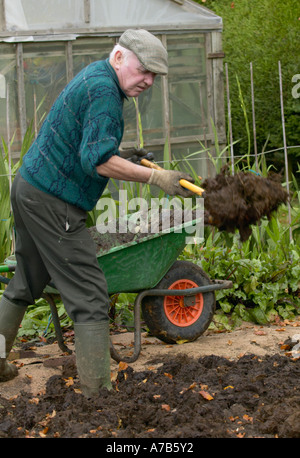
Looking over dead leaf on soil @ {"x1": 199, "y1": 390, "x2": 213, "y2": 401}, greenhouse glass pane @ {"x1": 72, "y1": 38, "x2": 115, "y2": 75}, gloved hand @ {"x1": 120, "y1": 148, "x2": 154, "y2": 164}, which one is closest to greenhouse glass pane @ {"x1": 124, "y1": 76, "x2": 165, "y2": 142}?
greenhouse glass pane @ {"x1": 72, "y1": 38, "x2": 115, "y2": 75}

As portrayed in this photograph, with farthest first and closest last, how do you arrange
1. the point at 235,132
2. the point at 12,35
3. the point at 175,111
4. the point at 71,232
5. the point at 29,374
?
the point at 235,132
the point at 175,111
the point at 12,35
the point at 29,374
the point at 71,232

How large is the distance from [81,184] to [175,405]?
101cm

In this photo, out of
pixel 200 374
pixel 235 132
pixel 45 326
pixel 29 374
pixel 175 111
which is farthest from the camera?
pixel 235 132

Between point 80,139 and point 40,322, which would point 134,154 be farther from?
point 40,322

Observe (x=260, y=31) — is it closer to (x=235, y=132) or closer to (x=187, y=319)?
(x=235, y=132)

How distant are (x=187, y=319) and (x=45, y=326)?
3.24ft

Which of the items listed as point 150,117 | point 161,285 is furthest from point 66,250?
point 150,117

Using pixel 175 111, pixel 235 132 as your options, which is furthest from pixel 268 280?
pixel 235 132

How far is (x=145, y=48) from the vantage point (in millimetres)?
2684

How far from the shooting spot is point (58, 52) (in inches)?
312

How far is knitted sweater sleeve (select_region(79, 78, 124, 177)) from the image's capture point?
2580 mm

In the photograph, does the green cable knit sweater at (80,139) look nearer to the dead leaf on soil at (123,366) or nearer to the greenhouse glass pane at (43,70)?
the dead leaf on soil at (123,366)

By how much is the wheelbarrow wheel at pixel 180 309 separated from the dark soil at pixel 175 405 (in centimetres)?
48

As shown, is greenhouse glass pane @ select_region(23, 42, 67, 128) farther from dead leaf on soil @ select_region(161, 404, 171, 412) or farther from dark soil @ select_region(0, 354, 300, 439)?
dead leaf on soil @ select_region(161, 404, 171, 412)
